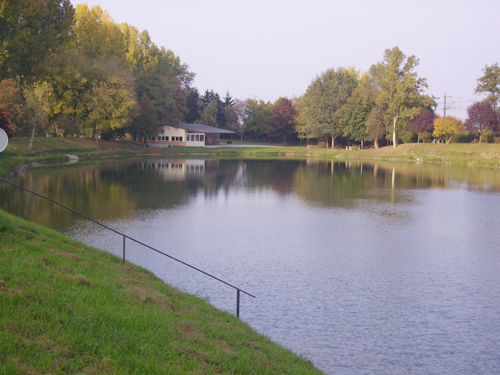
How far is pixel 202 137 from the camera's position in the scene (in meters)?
85.7

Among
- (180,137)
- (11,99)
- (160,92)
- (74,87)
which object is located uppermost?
(160,92)

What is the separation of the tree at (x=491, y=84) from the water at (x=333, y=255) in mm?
36355

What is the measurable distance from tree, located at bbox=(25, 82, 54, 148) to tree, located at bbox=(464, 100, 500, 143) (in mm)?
53149

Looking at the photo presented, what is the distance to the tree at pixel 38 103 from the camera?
153ft

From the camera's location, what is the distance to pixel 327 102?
76938 mm

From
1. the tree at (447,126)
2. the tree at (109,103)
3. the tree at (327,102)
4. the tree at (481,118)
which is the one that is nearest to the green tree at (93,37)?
the tree at (109,103)

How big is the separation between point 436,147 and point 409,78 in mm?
10854

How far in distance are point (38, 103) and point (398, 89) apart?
4722 cm

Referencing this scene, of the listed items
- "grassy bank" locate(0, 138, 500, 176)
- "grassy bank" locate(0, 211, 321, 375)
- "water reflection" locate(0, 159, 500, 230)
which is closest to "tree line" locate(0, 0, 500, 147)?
"grassy bank" locate(0, 138, 500, 176)

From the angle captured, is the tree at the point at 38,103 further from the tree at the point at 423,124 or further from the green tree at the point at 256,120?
the green tree at the point at 256,120

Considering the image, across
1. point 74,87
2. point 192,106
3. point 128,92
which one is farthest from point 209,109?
point 74,87

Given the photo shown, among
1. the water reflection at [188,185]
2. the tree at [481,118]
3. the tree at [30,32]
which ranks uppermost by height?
the tree at [30,32]

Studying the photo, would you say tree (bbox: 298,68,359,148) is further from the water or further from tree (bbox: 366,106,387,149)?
the water

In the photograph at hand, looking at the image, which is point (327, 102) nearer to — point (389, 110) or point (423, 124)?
point (389, 110)
